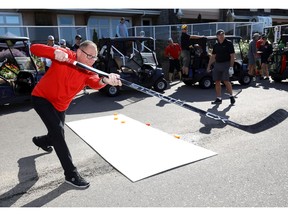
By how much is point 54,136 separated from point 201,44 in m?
7.89

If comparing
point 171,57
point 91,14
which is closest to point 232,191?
point 171,57

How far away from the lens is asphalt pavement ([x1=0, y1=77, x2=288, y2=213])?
3057 millimetres

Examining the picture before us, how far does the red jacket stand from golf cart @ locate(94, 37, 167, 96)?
17.7 ft

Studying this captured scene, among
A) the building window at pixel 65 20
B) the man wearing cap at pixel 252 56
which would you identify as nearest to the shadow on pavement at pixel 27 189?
the man wearing cap at pixel 252 56

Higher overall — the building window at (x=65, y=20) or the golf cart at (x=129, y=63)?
the building window at (x=65, y=20)

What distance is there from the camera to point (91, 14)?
61.5 feet

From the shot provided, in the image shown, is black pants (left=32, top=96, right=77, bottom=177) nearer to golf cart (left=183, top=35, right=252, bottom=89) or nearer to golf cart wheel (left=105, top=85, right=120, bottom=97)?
golf cart wheel (left=105, top=85, right=120, bottom=97)

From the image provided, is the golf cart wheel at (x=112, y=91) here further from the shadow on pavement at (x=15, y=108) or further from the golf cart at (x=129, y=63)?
Answer: the shadow on pavement at (x=15, y=108)

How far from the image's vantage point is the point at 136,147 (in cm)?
461

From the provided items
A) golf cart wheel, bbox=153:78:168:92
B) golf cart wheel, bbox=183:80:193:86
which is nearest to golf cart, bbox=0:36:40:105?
golf cart wheel, bbox=153:78:168:92

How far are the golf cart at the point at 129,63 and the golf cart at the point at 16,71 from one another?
6.89 ft

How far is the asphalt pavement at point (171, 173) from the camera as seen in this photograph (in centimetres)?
306

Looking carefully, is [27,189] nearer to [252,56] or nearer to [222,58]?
[222,58]

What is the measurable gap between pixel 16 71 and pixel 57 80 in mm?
5891
